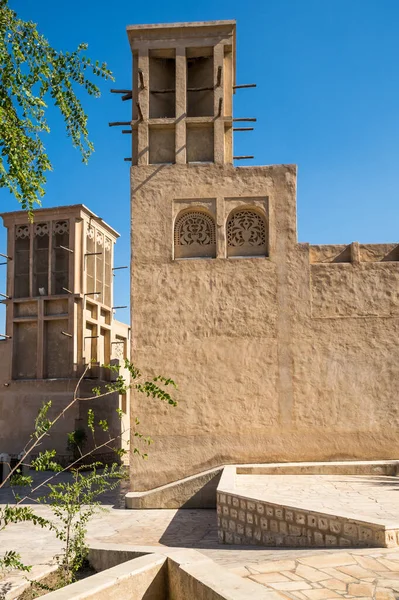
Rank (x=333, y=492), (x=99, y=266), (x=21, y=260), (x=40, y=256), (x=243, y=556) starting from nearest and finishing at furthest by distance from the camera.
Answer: (x=243, y=556) < (x=333, y=492) < (x=40, y=256) < (x=21, y=260) < (x=99, y=266)

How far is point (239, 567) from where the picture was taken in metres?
4.36

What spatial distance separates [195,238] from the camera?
10.8 meters

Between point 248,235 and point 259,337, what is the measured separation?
6.02 ft

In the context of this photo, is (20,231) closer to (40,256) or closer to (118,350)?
(40,256)

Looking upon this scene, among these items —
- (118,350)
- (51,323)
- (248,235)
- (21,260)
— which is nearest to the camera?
(248,235)

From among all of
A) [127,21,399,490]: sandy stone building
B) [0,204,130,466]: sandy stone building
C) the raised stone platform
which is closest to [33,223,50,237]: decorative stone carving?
[0,204,130,466]: sandy stone building

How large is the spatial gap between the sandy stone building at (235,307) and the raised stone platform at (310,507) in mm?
720

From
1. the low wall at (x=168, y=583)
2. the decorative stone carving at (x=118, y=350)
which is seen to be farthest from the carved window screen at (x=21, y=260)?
the low wall at (x=168, y=583)

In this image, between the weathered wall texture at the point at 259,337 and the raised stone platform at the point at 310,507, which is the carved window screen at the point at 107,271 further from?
the raised stone platform at the point at 310,507

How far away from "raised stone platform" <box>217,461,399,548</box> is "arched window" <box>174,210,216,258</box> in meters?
3.74

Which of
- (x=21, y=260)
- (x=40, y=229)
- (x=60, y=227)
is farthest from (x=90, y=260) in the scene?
(x=21, y=260)

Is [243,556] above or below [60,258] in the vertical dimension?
below

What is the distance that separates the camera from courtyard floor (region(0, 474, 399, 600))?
3846 mm

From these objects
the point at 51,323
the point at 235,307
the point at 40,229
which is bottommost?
the point at 235,307
